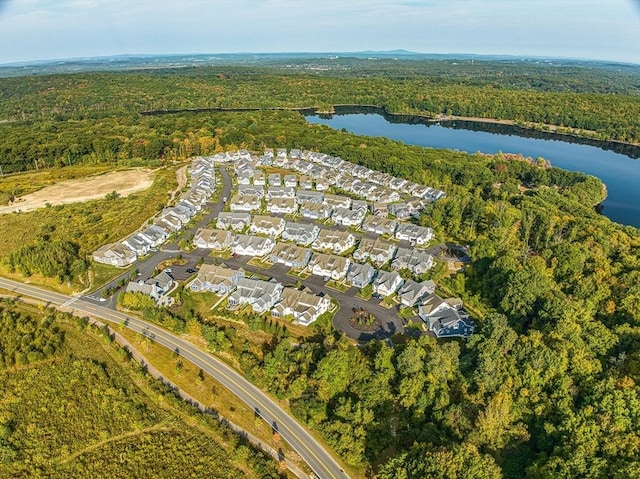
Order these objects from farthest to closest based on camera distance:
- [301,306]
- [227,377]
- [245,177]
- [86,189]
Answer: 1. [245,177]
2. [86,189]
3. [301,306]
4. [227,377]

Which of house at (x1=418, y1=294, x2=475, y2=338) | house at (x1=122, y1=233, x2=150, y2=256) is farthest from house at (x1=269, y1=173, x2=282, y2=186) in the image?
house at (x1=418, y1=294, x2=475, y2=338)

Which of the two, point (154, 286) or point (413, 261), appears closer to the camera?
point (154, 286)

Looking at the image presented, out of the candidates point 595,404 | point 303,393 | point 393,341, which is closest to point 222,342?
point 303,393

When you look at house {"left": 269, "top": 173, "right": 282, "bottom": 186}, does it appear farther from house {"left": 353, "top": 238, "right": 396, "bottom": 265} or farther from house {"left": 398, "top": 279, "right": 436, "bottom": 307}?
house {"left": 398, "top": 279, "right": 436, "bottom": 307}

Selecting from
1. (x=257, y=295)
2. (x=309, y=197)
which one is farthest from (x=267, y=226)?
(x=257, y=295)

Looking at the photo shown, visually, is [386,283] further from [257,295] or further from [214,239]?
[214,239]

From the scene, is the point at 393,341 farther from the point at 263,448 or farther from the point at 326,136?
the point at 326,136

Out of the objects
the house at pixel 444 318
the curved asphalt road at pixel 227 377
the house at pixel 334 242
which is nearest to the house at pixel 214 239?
the house at pixel 334 242
